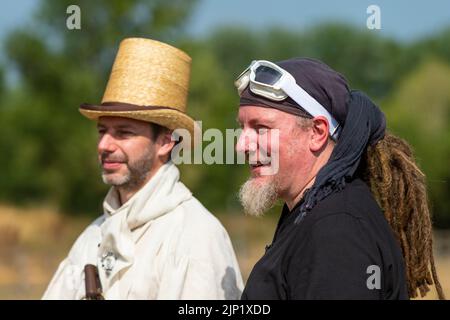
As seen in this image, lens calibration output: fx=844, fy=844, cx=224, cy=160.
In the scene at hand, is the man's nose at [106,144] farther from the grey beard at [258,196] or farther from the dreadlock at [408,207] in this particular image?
the dreadlock at [408,207]

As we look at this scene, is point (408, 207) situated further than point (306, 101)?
Yes

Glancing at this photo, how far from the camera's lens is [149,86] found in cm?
468

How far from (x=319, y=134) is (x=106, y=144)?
201 centimetres

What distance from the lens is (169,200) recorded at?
4.43 m

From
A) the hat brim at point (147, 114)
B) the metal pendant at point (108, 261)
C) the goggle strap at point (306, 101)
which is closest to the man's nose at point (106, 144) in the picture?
the hat brim at point (147, 114)

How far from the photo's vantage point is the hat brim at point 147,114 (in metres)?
4.52

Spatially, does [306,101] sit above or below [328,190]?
above

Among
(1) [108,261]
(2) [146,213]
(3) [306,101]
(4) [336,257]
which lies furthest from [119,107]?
(4) [336,257]

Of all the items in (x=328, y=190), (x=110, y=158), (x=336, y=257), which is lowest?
(x=336, y=257)

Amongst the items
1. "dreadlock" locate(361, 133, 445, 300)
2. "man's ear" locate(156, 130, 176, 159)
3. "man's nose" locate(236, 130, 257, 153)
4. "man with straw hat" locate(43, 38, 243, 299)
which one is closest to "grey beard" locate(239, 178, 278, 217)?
"man's nose" locate(236, 130, 257, 153)

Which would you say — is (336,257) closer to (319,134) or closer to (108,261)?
(319,134)

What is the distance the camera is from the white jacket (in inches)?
162

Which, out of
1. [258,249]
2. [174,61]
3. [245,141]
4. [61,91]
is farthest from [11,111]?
[245,141]

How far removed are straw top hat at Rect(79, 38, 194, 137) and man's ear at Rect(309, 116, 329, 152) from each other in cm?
193
